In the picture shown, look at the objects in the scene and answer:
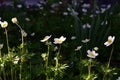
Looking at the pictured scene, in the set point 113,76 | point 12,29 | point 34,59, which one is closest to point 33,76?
point 34,59

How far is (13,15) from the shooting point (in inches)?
181

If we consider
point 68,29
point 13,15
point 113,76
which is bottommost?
point 113,76

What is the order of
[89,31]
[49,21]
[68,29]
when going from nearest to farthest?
[89,31]
[68,29]
[49,21]

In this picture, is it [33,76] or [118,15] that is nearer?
[33,76]

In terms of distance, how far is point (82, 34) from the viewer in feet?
11.5

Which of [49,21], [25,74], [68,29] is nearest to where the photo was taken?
[25,74]

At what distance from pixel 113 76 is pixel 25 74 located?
744 millimetres

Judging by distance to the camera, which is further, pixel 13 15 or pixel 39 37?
pixel 13 15

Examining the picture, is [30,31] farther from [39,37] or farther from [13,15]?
[13,15]

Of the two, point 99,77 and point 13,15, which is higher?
point 13,15

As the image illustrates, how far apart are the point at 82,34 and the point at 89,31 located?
87 millimetres

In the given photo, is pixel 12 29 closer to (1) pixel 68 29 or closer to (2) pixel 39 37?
(2) pixel 39 37

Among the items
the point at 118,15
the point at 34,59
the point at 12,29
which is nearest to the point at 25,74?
the point at 34,59

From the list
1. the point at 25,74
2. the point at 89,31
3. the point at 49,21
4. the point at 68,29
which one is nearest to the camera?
the point at 25,74
